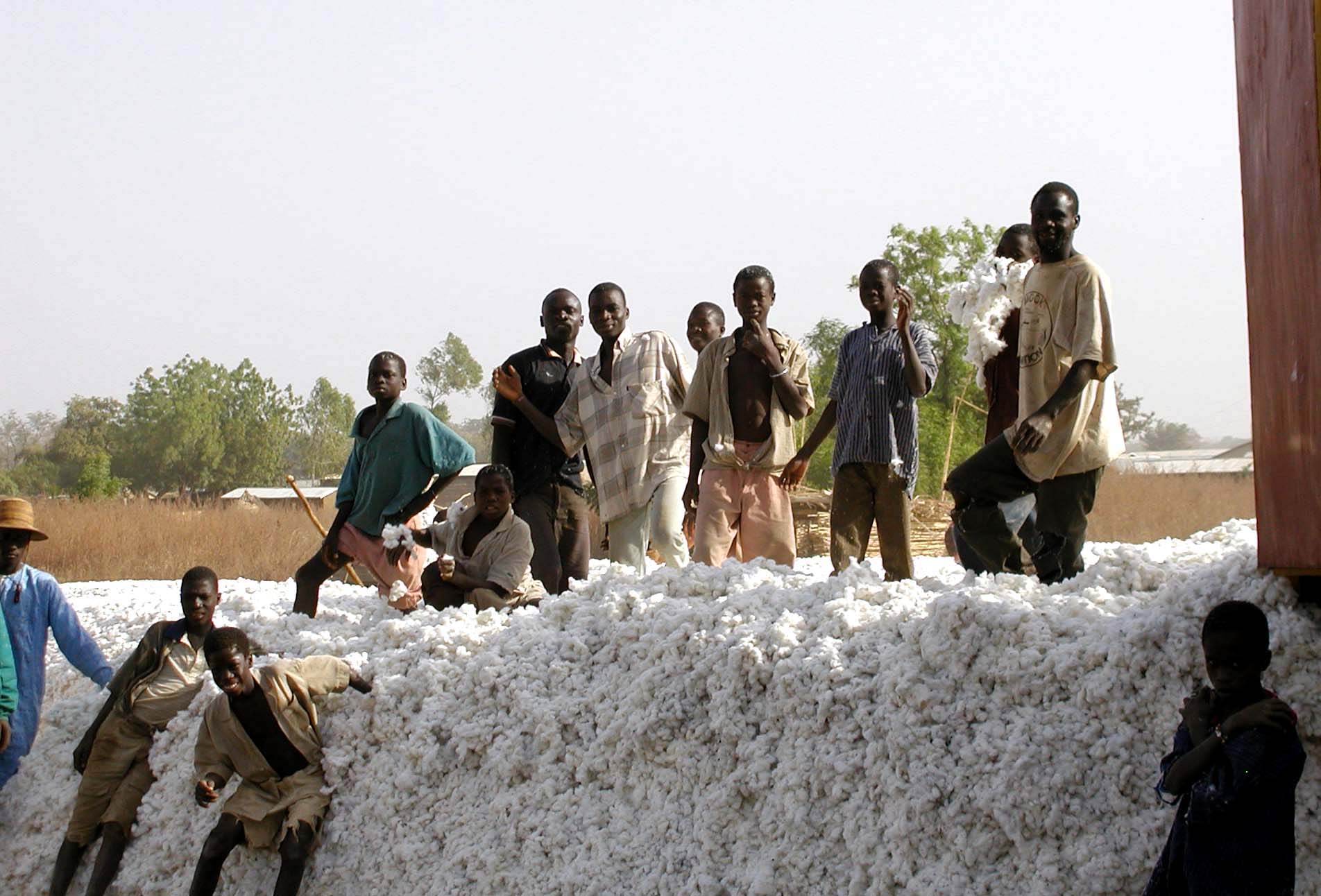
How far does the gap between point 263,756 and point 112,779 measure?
2.64ft

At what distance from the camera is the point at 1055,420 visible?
392 centimetres

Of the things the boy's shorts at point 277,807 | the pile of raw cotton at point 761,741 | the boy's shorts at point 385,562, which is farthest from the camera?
the boy's shorts at point 385,562

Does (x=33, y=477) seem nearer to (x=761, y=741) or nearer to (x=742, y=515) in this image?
(x=742, y=515)

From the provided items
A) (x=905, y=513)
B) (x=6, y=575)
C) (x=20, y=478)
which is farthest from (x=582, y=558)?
(x=20, y=478)

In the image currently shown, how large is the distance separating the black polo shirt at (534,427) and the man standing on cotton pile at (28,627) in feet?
5.99

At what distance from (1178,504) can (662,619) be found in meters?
11.7

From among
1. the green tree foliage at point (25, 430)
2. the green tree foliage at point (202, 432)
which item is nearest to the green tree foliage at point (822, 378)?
the green tree foliage at point (202, 432)

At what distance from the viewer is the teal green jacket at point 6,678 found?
4.97 meters

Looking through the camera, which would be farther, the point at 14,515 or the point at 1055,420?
the point at 14,515

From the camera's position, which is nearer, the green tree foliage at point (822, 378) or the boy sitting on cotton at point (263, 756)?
the boy sitting on cotton at point (263, 756)

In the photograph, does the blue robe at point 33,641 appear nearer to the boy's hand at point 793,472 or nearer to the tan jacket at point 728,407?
the tan jacket at point 728,407

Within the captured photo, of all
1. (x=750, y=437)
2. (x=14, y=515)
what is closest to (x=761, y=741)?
(x=750, y=437)

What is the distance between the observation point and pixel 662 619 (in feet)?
13.3

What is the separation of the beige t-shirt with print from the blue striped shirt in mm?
1168
